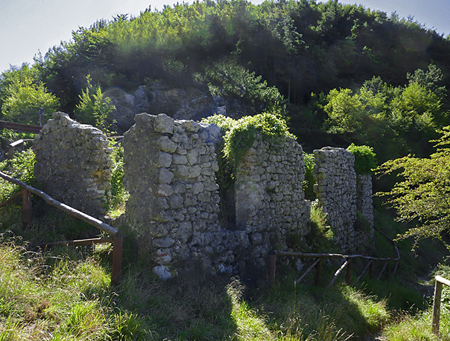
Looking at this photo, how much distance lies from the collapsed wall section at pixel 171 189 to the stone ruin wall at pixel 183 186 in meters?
0.02

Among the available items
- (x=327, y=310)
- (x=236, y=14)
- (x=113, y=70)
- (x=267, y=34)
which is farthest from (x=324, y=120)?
(x=327, y=310)

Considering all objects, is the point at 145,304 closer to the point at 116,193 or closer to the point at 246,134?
the point at 246,134

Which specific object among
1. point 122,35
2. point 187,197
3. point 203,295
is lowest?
point 203,295

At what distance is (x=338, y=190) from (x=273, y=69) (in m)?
21.7

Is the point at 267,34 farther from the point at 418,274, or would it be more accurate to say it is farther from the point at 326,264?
the point at 326,264

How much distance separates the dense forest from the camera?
22.2 metres

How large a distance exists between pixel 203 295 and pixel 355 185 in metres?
8.89

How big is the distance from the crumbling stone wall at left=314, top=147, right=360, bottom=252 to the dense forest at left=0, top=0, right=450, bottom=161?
1087cm

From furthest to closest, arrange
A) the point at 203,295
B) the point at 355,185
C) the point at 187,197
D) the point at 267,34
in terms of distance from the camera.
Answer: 1. the point at 267,34
2. the point at 355,185
3. the point at 187,197
4. the point at 203,295

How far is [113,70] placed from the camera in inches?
1014

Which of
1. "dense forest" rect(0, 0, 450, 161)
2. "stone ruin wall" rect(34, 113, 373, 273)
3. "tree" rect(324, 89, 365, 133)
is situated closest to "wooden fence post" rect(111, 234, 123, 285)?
"stone ruin wall" rect(34, 113, 373, 273)

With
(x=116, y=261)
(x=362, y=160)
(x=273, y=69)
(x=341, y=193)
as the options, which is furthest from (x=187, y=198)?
(x=273, y=69)

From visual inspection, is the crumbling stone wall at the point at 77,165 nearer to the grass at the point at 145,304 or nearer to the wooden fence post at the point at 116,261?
the grass at the point at 145,304

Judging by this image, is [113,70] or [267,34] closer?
[113,70]
